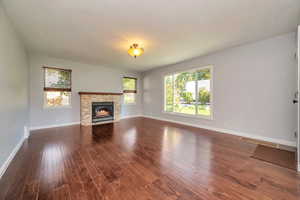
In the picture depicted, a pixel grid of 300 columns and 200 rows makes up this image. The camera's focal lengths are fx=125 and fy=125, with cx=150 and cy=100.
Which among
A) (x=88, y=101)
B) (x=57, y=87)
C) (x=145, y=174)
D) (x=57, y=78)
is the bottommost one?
(x=145, y=174)

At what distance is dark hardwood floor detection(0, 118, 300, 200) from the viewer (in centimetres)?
146

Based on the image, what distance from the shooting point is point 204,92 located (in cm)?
454

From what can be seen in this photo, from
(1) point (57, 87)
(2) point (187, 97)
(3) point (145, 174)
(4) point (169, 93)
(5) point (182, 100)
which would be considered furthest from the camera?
(4) point (169, 93)

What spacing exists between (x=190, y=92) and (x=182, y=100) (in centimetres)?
52

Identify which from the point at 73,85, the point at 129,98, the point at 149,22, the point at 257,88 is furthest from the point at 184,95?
the point at 73,85

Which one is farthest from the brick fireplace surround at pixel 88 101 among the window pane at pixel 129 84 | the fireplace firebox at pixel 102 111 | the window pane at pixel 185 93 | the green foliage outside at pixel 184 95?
the window pane at pixel 185 93

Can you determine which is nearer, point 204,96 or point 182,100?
point 204,96

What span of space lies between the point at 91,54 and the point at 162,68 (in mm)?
3223

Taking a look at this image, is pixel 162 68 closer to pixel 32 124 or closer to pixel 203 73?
pixel 203 73

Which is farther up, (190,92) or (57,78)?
(57,78)

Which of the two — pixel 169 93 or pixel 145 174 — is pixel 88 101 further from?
pixel 145 174

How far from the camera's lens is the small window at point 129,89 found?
6.85 meters

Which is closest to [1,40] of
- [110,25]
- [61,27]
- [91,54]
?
[61,27]

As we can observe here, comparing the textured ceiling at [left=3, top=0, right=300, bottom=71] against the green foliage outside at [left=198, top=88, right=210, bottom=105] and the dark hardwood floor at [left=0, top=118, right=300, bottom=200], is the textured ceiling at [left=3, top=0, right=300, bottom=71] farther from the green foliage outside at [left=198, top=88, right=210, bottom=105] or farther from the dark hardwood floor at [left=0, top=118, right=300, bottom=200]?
the dark hardwood floor at [left=0, top=118, right=300, bottom=200]
